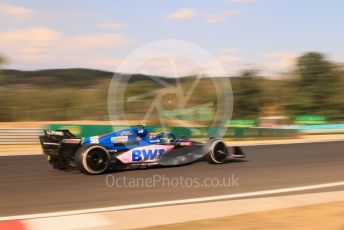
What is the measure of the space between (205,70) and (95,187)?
14.0 feet

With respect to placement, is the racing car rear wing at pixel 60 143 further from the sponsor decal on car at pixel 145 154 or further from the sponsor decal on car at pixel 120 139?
the sponsor decal on car at pixel 145 154

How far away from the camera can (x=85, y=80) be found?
5031 centimetres

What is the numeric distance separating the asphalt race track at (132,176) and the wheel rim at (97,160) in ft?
0.73

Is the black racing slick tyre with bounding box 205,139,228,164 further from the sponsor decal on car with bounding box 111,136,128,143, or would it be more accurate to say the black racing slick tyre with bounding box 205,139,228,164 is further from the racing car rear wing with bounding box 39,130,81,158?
the racing car rear wing with bounding box 39,130,81,158

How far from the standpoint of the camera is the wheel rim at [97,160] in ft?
30.3

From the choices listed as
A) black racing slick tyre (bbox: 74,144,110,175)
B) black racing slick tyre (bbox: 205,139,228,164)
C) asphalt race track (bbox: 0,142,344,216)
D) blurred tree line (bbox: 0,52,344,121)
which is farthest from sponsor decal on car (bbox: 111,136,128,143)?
blurred tree line (bbox: 0,52,344,121)

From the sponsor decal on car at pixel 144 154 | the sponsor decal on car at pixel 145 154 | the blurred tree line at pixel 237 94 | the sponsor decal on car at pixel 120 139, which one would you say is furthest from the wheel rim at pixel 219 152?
the blurred tree line at pixel 237 94

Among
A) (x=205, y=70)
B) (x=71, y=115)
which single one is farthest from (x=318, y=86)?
(x=205, y=70)

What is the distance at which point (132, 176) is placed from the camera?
9.23m

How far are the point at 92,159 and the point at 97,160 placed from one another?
0.11 meters

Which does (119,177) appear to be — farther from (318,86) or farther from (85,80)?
(318,86)

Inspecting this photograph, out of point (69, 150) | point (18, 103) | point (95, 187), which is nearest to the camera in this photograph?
point (95, 187)

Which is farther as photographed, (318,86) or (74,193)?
(318,86)

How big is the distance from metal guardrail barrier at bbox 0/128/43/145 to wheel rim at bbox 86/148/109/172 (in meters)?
9.78
